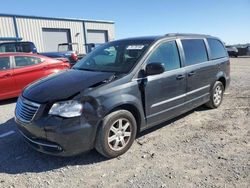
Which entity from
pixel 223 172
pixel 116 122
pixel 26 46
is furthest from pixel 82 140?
pixel 26 46

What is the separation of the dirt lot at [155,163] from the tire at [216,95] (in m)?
0.99

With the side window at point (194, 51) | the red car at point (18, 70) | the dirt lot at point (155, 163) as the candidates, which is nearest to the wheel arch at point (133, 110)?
the dirt lot at point (155, 163)

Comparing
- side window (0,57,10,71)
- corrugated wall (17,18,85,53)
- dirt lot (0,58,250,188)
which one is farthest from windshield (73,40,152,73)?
corrugated wall (17,18,85,53)

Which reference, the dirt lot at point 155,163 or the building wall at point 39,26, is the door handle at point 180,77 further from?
the building wall at point 39,26

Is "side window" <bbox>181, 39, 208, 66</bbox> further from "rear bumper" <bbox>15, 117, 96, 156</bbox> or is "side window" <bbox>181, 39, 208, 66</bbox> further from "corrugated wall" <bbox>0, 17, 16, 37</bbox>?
"corrugated wall" <bbox>0, 17, 16, 37</bbox>

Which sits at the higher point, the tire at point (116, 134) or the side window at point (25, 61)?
the side window at point (25, 61)

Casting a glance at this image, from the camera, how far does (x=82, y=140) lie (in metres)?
3.59

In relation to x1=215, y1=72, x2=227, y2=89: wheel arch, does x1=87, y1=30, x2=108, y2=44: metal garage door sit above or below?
above

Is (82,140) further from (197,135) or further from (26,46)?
(26,46)

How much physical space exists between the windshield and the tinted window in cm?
219

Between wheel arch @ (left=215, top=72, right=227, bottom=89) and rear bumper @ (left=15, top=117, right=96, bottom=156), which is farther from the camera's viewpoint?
wheel arch @ (left=215, top=72, right=227, bottom=89)

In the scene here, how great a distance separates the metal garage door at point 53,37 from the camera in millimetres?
26812

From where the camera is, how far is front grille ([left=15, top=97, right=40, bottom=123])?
3.65m

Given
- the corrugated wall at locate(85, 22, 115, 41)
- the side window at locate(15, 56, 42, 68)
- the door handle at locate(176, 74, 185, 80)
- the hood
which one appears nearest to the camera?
the hood
